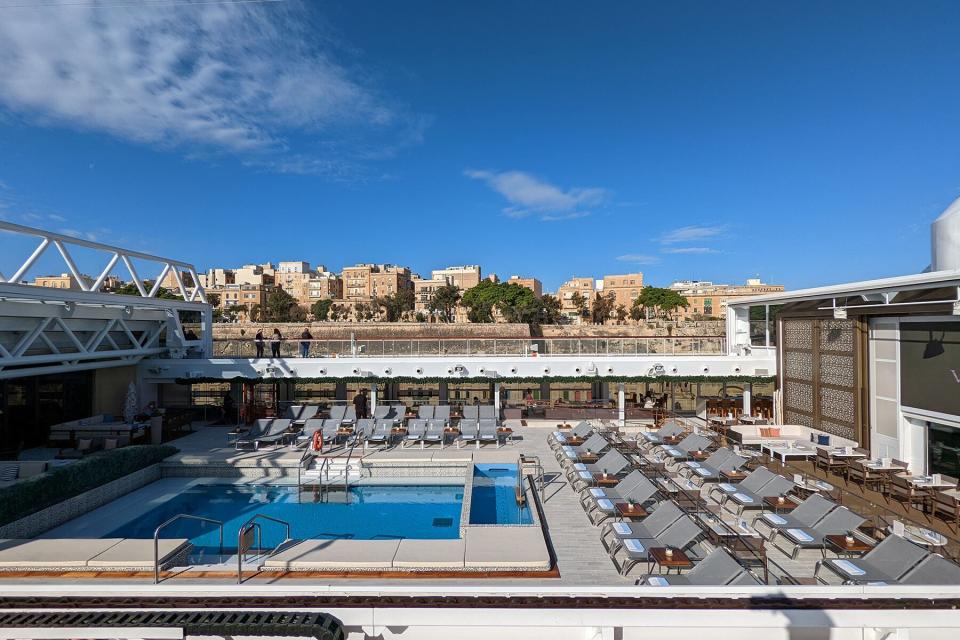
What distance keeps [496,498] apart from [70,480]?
7888 millimetres

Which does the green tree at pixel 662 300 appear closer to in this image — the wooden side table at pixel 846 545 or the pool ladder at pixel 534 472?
the pool ladder at pixel 534 472

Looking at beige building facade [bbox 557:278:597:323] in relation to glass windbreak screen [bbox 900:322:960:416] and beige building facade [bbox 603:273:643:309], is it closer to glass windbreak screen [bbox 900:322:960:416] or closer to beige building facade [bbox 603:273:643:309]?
beige building facade [bbox 603:273:643:309]

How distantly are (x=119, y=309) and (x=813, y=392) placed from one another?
1960 cm

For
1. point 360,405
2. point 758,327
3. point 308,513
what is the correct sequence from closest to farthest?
point 308,513 < point 360,405 < point 758,327

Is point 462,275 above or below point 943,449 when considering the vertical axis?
above

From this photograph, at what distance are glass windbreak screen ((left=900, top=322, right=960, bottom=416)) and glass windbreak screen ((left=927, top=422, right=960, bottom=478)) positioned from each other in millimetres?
435

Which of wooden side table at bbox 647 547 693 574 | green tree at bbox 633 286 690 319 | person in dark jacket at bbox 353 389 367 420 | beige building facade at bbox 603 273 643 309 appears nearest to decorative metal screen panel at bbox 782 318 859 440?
wooden side table at bbox 647 547 693 574

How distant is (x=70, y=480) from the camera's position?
9.05 metres

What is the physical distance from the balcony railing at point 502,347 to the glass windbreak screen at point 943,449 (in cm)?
706

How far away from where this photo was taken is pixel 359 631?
3.81m

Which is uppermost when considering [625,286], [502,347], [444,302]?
[625,286]

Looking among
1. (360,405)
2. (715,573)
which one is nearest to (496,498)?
(715,573)

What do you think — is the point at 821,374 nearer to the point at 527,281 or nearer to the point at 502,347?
the point at 502,347

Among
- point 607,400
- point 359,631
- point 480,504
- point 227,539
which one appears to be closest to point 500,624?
point 359,631
